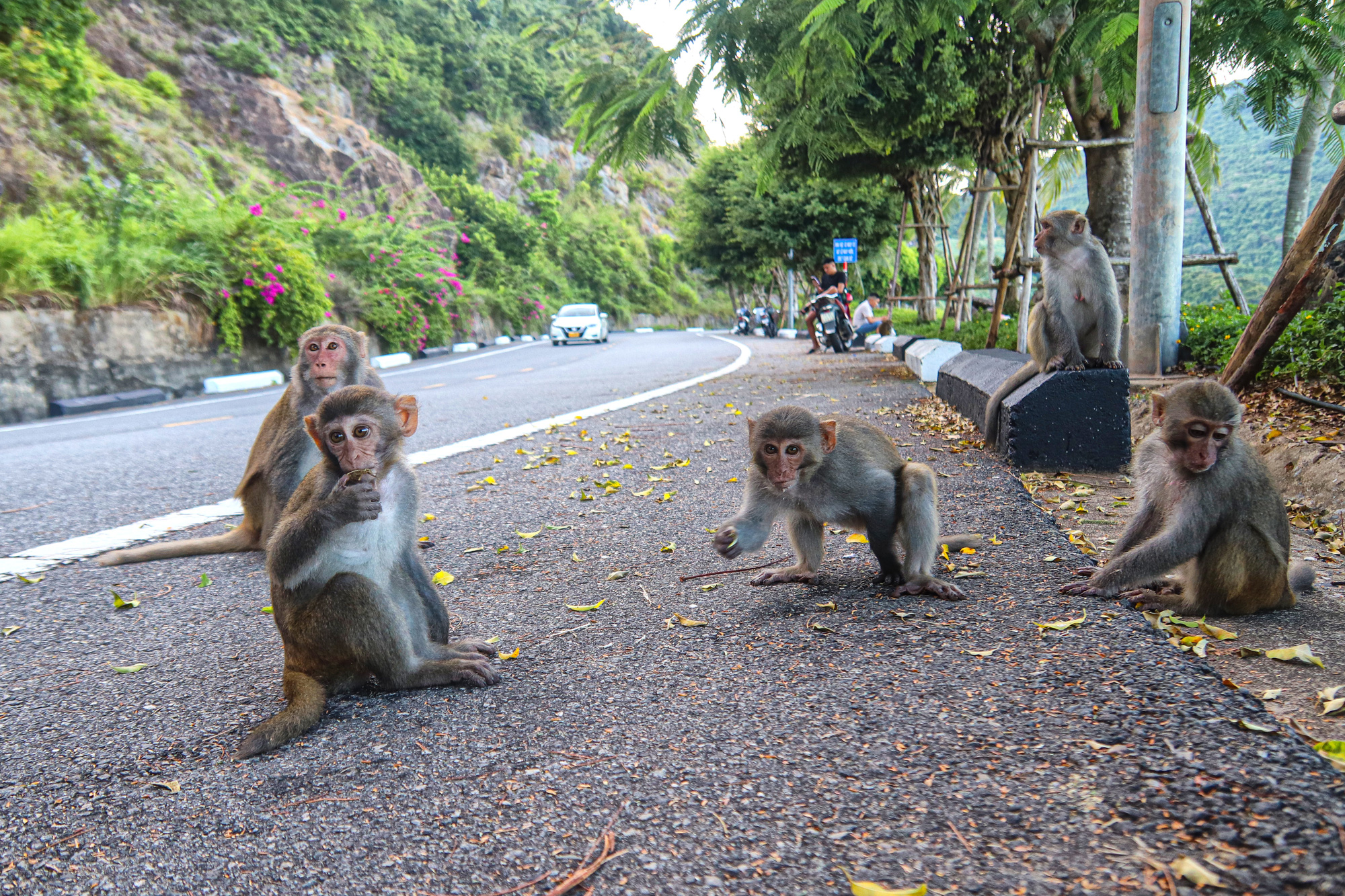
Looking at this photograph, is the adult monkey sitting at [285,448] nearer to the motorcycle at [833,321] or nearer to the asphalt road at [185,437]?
the asphalt road at [185,437]

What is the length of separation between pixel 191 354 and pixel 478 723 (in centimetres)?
1648

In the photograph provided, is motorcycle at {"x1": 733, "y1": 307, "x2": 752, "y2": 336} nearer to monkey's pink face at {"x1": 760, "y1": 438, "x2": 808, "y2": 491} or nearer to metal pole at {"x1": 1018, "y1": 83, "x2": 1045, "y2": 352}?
metal pole at {"x1": 1018, "y1": 83, "x2": 1045, "y2": 352}

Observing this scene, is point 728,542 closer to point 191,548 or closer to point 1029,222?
point 191,548

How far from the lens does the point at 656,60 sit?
7.13 meters

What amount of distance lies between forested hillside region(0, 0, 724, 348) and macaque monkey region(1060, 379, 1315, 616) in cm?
474

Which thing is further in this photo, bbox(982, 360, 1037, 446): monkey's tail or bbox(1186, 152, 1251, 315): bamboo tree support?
Result: bbox(1186, 152, 1251, 315): bamboo tree support

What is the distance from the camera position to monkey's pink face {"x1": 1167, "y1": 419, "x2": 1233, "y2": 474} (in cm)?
312

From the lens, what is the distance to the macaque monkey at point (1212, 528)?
3131 mm

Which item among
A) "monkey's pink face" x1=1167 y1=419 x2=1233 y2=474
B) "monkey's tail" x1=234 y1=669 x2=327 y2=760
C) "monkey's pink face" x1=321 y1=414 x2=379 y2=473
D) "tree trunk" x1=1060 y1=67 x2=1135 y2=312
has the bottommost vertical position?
"monkey's tail" x1=234 y1=669 x2=327 y2=760

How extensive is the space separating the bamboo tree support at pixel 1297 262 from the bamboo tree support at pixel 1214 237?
352 centimetres

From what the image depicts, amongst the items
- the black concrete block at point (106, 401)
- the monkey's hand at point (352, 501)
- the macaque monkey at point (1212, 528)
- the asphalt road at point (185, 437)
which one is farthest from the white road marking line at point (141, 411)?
Result: the macaque monkey at point (1212, 528)

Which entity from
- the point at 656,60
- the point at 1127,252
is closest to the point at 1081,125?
the point at 1127,252

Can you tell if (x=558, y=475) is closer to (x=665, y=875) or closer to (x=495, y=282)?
(x=665, y=875)

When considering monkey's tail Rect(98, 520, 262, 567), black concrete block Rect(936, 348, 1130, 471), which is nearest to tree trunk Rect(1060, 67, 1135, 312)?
black concrete block Rect(936, 348, 1130, 471)
